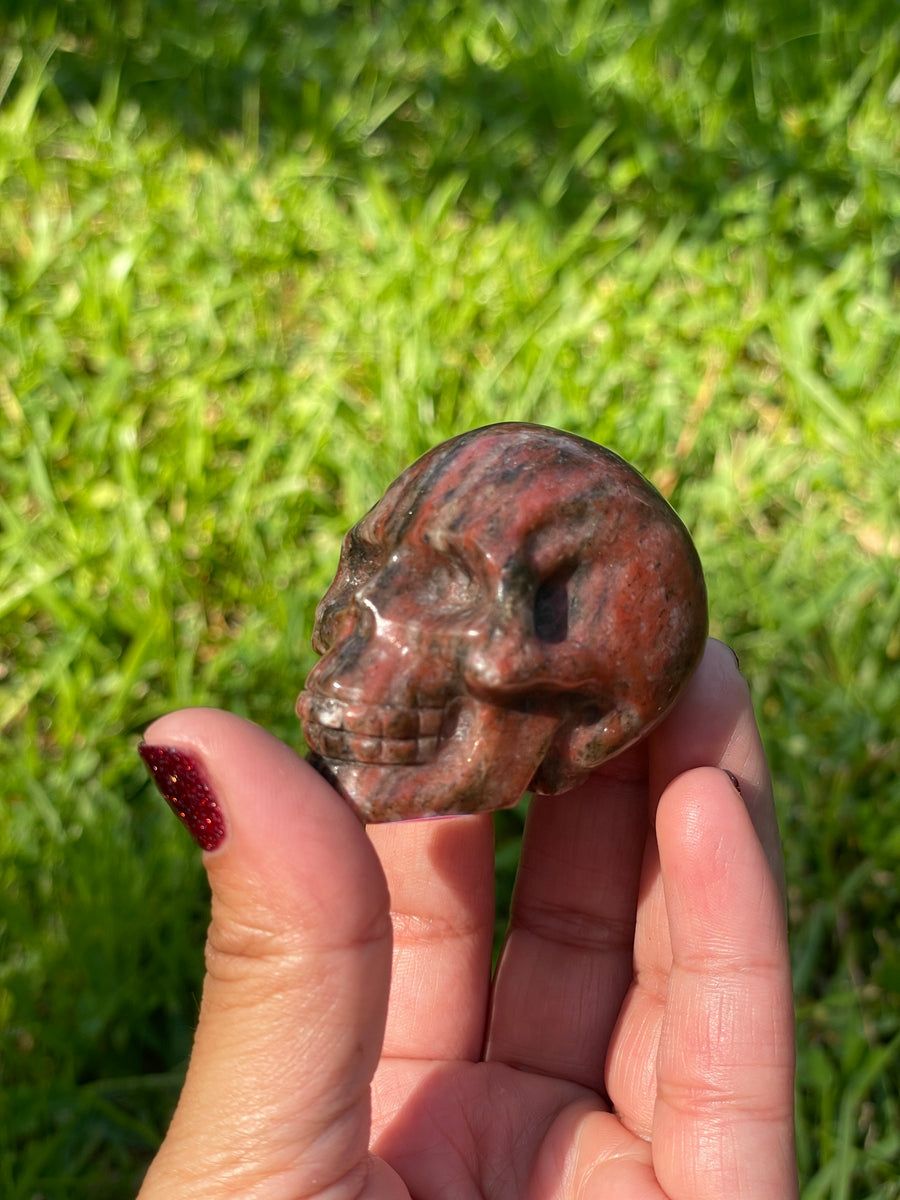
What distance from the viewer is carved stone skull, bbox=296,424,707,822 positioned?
6.20 ft

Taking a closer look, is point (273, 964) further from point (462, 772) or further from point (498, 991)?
point (498, 991)

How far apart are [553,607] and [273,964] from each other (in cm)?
76

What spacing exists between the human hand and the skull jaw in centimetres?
19

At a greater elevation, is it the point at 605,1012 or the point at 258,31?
the point at 258,31

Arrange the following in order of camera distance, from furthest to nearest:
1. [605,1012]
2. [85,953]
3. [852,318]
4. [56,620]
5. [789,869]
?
[852,318]
[56,620]
[789,869]
[85,953]
[605,1012]

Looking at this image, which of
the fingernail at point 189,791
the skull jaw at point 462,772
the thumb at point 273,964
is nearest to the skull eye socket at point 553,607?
the skull jaw at point 462,772

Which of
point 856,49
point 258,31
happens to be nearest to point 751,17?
point 856,49

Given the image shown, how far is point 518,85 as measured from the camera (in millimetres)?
5090

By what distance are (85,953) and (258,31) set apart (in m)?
4.38

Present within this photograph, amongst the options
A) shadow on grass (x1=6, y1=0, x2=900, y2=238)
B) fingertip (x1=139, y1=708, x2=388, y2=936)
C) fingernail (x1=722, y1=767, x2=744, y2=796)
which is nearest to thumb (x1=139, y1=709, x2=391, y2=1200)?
fingertip (x1=139, y1=708, x2=388, y2=936)

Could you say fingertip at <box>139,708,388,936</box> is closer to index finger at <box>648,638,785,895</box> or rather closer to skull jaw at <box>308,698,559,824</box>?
skull jaw at <box>308,698,559,824</box>

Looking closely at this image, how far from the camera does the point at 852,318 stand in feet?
13.6

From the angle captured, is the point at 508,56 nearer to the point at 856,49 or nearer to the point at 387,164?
the point at 387,164

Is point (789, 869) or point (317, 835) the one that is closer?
point (317, 835)
